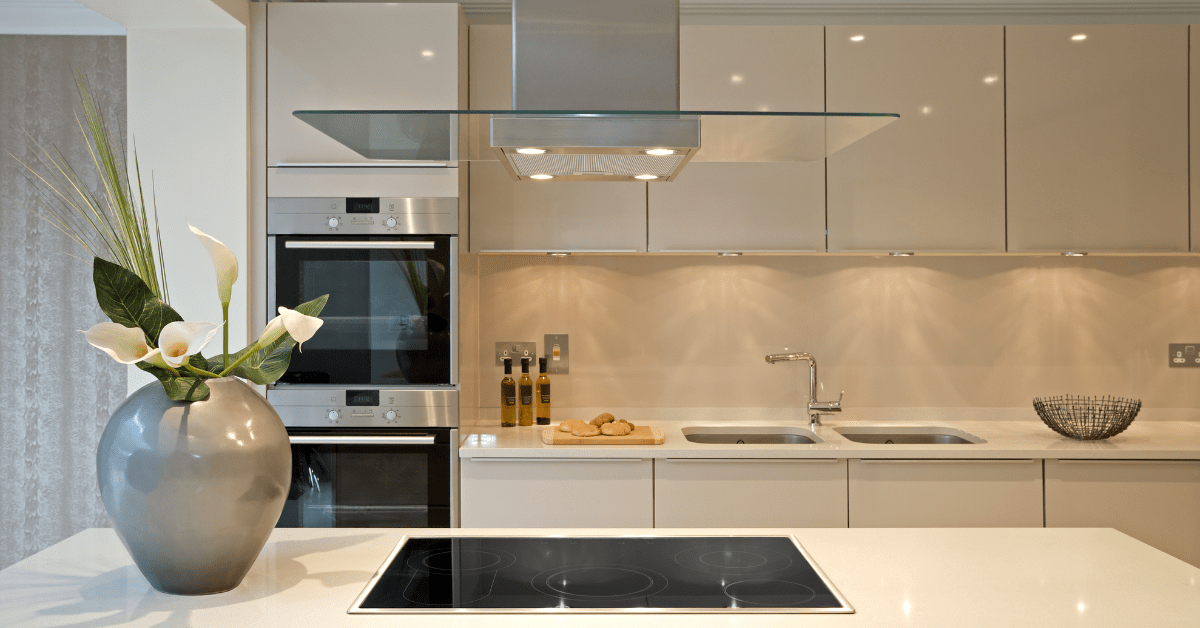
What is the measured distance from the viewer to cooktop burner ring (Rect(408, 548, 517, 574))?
1436 mm

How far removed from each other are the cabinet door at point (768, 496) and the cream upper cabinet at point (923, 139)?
0.81m

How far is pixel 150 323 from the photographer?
1241mm

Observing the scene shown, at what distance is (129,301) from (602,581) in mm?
866

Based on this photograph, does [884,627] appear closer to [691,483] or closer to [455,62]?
[691,483]

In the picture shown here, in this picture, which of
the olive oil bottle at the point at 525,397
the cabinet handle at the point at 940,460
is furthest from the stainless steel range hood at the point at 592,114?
the olive oil bottle at the point at 525,397

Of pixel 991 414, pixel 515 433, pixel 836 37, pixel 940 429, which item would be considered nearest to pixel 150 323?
pixel 515 433

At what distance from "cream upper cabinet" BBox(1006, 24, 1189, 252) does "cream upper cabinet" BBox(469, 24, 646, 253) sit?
138cm

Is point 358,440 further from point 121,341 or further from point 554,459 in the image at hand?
point 121,341

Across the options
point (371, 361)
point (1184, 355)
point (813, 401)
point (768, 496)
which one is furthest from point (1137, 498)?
point (371, 361)

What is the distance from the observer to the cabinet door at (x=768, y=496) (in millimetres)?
2646

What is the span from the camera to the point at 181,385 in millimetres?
1236

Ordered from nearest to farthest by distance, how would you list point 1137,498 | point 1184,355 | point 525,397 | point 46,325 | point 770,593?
point 770,593
point 1137,498
point 525,397
point 1184,355
point 46,325

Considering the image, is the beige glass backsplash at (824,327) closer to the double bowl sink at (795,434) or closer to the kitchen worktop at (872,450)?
the double bowl sink at (795,434)

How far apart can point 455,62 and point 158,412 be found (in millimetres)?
1749
